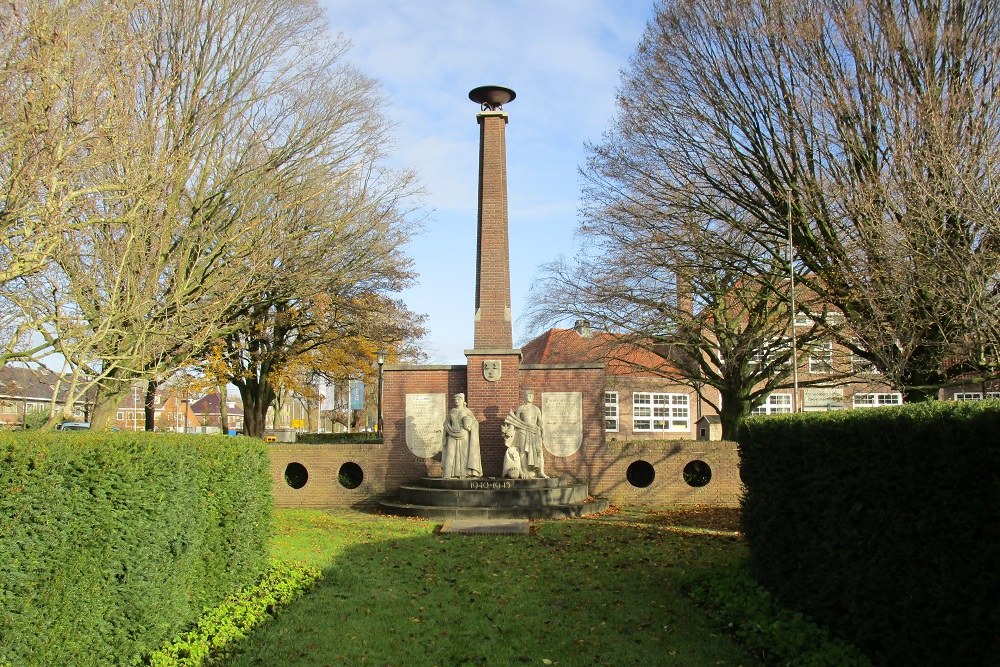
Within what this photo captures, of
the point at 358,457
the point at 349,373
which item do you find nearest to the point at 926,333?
the point at 358,457

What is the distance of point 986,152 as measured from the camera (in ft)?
39.9

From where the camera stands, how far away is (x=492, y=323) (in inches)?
741

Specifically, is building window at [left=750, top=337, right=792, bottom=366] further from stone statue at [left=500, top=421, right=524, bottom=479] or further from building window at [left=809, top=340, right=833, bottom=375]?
stone statue at [left=500, top=421, right=524, bottom=479]

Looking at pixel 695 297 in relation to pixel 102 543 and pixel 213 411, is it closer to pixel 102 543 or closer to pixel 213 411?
pixel 102 543

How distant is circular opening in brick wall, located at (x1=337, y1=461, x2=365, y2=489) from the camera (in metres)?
19.4

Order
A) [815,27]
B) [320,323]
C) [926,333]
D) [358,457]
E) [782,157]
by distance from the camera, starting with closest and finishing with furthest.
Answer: [926,333]
[815,27]
[782,157]
[358,457]
[320,323]

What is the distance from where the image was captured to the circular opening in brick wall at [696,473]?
19.0 meters

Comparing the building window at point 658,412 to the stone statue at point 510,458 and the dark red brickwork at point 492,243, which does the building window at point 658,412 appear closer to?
the dark red brickwork at point 492,243

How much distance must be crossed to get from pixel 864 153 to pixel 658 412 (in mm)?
30676

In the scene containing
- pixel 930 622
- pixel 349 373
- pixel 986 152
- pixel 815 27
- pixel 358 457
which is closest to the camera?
pixel 930 622

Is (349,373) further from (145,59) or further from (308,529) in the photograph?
(145,59)

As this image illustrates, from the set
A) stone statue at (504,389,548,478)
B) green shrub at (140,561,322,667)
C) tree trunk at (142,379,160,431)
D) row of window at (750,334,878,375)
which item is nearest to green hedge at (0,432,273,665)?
green shrub at (140,561,322,667)

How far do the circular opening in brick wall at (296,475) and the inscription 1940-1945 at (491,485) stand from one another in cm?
497

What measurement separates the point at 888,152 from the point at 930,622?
11.1 metres
